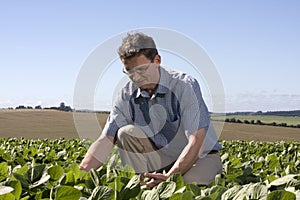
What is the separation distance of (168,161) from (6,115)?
30924mm

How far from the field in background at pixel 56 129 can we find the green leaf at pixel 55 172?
61.6 feet

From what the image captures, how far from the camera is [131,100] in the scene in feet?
13.1

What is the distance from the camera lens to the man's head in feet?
11.5

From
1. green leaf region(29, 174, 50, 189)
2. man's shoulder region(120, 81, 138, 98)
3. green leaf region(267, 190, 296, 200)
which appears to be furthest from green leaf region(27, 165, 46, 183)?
man's shoulder region(120, 81, 138, 98)

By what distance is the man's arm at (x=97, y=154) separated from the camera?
3.50m

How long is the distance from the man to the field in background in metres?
16.9

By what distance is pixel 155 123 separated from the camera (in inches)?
157

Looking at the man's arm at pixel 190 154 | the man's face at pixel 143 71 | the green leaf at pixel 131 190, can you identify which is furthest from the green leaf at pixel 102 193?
the man's face at pixel 143 71

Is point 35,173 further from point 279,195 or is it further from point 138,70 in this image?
point 138,70

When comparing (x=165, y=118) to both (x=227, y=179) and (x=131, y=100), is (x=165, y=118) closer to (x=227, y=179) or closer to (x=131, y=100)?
(x=131, y=100)

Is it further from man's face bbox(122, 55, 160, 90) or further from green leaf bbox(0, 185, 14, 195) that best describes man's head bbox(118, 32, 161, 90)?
green leaf bbox(0, 185, 14, 195)

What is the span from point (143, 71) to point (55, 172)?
1519 millimetres

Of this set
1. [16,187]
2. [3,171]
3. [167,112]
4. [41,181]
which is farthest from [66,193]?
[167,112]

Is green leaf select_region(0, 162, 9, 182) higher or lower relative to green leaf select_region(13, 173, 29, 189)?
lower
